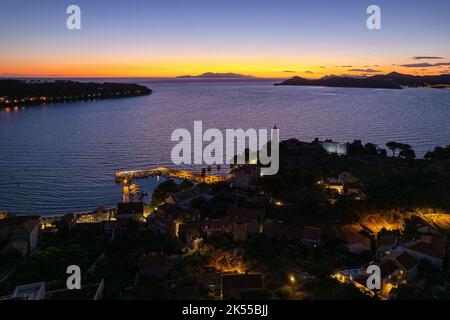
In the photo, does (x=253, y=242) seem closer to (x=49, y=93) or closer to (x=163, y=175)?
(x=163, y=175)

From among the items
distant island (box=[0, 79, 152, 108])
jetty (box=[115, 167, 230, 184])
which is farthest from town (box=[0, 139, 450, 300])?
distant island (box=[0, 79, 152, 108])

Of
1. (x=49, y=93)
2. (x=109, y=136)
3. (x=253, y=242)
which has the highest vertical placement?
(x=49, y=93)

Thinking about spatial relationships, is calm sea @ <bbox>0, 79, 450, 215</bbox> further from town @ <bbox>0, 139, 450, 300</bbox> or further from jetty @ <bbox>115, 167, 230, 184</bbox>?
town @ <bbox>0, 139, 450, 300</bbox>

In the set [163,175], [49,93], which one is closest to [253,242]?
[163,175]

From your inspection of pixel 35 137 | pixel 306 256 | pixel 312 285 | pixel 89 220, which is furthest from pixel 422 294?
pixel 35 137

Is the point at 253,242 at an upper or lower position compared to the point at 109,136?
lower

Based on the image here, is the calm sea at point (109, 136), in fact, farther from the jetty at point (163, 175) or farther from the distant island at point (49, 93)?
the distant island at point (49, 93)

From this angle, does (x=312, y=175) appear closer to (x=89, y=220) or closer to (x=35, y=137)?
(x=89, y=220)
